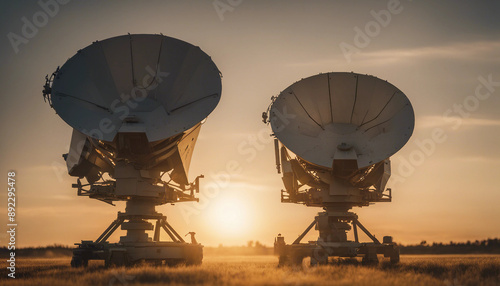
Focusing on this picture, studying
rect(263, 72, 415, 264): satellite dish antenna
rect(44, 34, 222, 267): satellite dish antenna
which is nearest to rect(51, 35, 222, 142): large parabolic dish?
rect(44, 34, 222, 267): satellite dish antenna

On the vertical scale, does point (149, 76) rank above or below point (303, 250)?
above

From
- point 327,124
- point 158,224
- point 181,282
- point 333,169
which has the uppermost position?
point 327,124

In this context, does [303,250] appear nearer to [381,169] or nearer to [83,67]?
[381,169]

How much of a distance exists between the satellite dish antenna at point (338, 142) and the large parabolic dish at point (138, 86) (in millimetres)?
5732

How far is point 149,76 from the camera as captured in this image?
1523 inches

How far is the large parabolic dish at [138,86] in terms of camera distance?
3669cm

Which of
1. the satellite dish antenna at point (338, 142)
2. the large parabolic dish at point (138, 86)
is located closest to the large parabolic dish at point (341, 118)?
the satellite dish antenna at point (338, 142)

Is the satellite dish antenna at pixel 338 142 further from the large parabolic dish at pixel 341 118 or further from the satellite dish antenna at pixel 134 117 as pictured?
the satellite dish antenna at pixel 134 117

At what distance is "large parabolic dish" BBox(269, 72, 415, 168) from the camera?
39.8 metres

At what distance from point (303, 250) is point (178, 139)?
11241 millimetres

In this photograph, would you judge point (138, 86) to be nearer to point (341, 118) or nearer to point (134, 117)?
point (134, 117)

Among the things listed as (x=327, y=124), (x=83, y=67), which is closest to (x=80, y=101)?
(x=83, y=67)

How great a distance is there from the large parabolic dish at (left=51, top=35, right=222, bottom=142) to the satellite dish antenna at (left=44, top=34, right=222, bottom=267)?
0.19 ft

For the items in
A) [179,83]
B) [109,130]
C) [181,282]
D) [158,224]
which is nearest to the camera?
[181,282]
